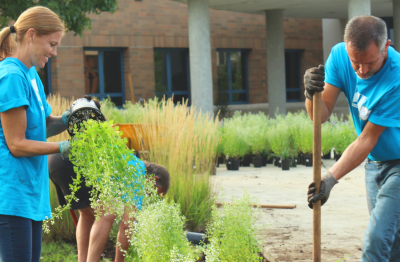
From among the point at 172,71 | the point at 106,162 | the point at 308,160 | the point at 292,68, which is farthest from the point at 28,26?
the point at 292,68

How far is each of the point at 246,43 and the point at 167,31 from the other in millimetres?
3256

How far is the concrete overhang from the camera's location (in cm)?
1238

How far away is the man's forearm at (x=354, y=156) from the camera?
2.46 metres

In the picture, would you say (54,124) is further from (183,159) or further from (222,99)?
(222,99)

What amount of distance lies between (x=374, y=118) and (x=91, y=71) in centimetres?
1376

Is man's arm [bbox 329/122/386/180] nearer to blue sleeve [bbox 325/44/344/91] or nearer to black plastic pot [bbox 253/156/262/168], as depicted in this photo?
blue sleeve [bbox 325/44/344/91]

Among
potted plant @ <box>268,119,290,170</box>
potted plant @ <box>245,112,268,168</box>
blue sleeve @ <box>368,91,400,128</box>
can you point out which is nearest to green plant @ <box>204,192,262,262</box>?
blue sleeve @ <box>368,91,400,128</box>

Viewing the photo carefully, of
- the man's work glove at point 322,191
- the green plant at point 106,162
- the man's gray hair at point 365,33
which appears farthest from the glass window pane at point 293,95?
the green plant at point 106,162

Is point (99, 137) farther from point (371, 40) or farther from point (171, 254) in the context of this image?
point (371, 40)

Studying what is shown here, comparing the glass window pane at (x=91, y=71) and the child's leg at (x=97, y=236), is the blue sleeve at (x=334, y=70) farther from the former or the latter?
the glass window pane at (x=91, y=71)

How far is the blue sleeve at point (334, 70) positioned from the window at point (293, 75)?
16523 millimetres

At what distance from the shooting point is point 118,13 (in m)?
14.6

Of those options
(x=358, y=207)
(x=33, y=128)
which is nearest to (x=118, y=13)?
(x=358, y=207)

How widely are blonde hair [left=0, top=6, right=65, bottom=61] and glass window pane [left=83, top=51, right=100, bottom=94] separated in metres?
13.2
